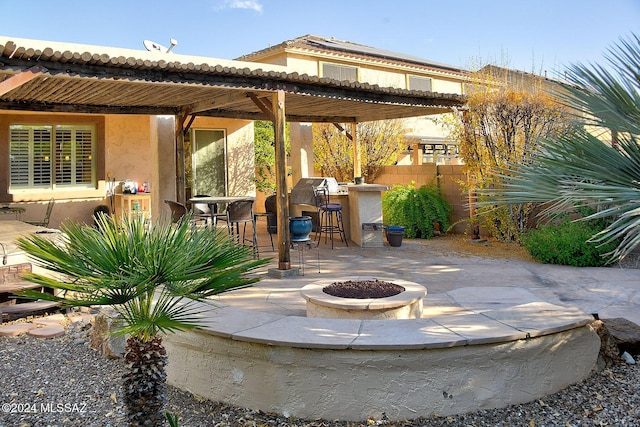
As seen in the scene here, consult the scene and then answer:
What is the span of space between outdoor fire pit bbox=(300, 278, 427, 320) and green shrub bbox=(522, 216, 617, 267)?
398 cm

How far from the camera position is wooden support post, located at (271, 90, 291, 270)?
25.1ft

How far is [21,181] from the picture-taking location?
11.2m

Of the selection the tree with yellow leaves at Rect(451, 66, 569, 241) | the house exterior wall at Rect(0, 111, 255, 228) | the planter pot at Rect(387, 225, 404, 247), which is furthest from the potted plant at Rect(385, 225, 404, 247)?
the house exterior wall at Rect(0, 111, 255, 228)

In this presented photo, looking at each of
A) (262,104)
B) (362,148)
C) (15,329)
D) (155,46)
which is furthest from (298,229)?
(362,148)

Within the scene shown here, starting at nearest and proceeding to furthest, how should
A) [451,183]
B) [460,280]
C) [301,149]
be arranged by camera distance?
1. [460,280]
2. [451,183]
3. [301,149]

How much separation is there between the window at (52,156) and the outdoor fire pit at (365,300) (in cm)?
870

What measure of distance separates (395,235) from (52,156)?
7.86 m

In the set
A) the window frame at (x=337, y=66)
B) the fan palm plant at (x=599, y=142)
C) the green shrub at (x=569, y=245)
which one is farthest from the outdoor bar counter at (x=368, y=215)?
the window frame at (x=337, y=66)

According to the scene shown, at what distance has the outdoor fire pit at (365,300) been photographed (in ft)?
15.3

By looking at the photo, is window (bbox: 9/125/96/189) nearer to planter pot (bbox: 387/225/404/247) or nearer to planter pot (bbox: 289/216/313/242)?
planter pot (bbox: 289/216/313/242)

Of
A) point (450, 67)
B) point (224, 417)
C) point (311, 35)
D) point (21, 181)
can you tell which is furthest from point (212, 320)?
point (450, 67)

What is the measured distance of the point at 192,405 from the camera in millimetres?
4098

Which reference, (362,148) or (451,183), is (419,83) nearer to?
(362,148)

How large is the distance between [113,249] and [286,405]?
5.87 feet
